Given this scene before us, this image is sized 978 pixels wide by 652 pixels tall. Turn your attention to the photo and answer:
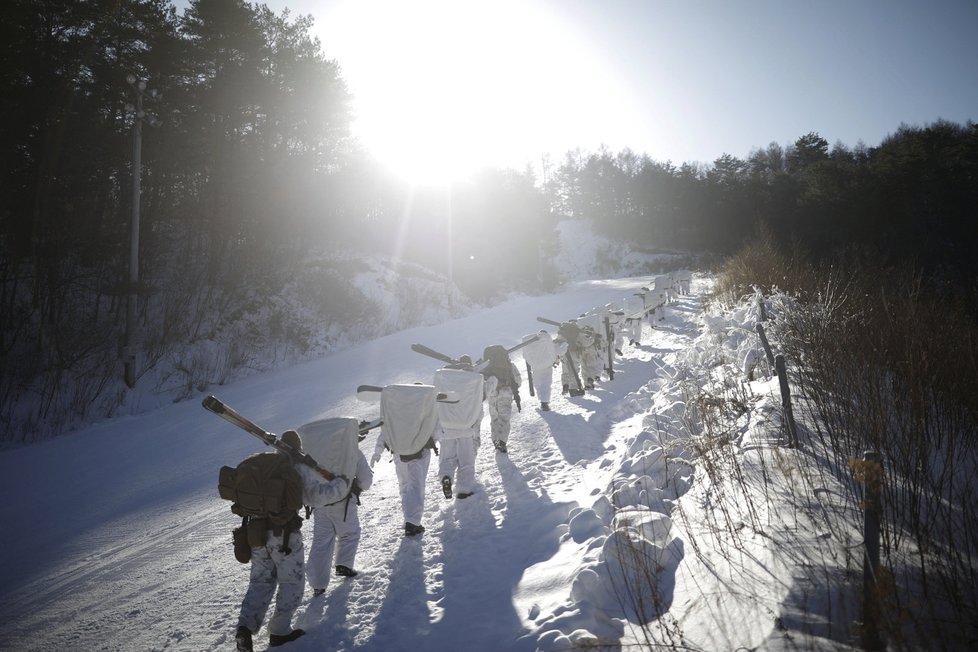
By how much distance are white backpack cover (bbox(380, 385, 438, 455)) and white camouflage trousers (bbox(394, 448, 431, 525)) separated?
0.16 meters

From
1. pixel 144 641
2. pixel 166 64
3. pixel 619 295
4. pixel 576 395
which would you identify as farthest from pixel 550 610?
pixel 619 295

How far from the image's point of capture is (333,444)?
13.5 feet

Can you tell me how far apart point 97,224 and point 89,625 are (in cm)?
1679

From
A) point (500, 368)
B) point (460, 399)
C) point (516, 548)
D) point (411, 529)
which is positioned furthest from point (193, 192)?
point (516, 548)

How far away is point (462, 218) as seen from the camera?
3694cm

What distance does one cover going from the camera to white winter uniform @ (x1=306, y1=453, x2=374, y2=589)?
13.3ft

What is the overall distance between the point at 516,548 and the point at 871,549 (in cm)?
310

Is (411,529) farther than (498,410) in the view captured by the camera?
No

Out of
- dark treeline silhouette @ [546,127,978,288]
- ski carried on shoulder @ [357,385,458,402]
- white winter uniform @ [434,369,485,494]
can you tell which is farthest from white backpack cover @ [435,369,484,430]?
dark treeline silhouette @ [546,127,978,288]

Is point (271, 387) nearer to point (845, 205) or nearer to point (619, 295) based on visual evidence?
point (619, 295)

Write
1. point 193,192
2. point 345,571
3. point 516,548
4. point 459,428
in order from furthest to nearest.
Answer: point 193,192 < point 459,428 < point 516,548 < point 345,571

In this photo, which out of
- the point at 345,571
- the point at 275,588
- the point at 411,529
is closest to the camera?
the point at 275,588

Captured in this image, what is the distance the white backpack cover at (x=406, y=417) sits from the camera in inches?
195

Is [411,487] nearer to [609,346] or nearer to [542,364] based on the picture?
[542,364]
